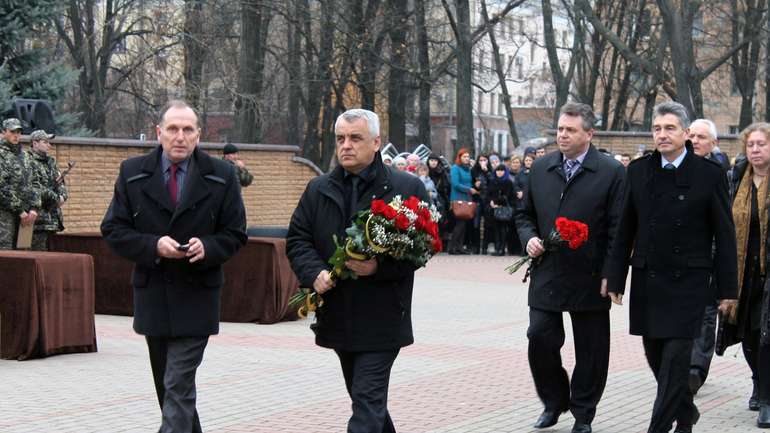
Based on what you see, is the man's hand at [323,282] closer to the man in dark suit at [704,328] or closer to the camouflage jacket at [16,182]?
the man in dark suit at [704,328]

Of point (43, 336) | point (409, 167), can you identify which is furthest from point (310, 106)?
point (43, 336)

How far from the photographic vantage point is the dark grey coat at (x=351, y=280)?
262 inches

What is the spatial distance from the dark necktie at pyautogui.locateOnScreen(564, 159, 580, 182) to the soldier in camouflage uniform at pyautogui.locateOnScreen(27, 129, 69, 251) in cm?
727

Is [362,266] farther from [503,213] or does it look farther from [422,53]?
[422,53]

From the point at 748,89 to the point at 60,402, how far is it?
3960 centimetres

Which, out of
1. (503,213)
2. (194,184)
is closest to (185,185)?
(194,184)

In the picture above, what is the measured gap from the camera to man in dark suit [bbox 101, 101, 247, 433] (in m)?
6.80

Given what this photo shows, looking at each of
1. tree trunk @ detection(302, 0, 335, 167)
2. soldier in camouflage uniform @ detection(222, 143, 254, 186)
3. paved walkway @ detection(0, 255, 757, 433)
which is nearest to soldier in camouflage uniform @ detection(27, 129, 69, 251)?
paved walkway @ detection(0, 255, 757, 433)

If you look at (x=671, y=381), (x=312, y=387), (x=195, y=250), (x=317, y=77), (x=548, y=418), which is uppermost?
→ (x=317, y=77)

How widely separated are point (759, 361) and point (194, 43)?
25.1 meters

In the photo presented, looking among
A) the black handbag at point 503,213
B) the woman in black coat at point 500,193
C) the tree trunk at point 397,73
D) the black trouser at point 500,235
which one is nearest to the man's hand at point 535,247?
the black handbag at point 503,213

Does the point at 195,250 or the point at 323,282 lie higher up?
the point at 195,250

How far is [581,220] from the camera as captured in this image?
8.39 m

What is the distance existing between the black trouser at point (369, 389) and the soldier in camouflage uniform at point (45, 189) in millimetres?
8241
